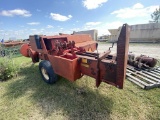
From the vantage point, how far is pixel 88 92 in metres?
3.22

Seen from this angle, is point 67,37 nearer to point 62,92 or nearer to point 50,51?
point 50,51

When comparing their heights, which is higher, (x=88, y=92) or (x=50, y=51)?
(x=50, y=51)

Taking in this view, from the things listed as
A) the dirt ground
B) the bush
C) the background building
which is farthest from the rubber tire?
the background building

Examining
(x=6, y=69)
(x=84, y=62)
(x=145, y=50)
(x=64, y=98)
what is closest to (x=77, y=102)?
(x=64, y=98)

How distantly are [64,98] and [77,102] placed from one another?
0.38 metres

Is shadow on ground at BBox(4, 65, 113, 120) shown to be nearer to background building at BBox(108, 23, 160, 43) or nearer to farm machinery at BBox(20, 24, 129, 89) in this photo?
farm machinery at BBox(20, 24, 129, 89)

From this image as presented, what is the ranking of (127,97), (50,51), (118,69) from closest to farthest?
(118,69), (127,97), (50,51)

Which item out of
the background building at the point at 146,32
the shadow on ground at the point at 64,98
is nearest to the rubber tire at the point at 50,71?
the shadow on ground at the point at 64,98

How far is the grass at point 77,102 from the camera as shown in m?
2.46

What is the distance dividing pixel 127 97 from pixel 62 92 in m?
1.63

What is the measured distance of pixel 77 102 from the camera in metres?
2.87

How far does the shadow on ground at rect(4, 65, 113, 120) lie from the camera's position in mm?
2541

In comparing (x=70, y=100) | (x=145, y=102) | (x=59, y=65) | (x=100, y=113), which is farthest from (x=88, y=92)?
(x=145, y=102)

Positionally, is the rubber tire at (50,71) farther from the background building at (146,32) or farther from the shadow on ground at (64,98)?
the background building at (146,32)
